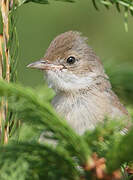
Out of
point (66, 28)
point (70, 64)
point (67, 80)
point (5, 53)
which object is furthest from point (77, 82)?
point (66, 28)

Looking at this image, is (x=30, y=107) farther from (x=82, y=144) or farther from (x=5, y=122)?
(x=5, y=122)

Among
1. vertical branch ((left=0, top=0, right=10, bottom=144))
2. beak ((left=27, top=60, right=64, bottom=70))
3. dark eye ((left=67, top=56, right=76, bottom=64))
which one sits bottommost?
dark eye ((left=67, top=56, right=76, bottom=64))

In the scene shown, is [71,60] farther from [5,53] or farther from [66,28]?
[66,28]

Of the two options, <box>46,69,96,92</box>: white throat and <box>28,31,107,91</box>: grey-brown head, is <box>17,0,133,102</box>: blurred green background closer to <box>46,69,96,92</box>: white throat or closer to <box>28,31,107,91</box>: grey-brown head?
<box>28,31,107,91</box>: grey-brown head

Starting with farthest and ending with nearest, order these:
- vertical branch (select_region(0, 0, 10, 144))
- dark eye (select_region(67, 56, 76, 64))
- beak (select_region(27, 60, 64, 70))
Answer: dark eye (select_region(67, 56, 76, 64)), beak (select_region(27, 60, 64, 70)), vertical branch (select_region(0, 0, 10, 144))

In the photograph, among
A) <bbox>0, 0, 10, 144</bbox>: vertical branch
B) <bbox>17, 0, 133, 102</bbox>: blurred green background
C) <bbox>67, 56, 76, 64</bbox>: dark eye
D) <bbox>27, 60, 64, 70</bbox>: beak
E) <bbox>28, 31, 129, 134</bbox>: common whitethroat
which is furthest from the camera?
<bbox>17, 0, 133, 102</bbox>: blurred green background

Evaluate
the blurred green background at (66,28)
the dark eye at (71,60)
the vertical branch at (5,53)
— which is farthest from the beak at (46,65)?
the blurred green background at (66,28)

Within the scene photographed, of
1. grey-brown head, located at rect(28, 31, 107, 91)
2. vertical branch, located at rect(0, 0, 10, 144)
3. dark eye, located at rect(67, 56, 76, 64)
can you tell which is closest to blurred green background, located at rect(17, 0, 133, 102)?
grey-brown head, located at rect(28, 31, 107, 91)
